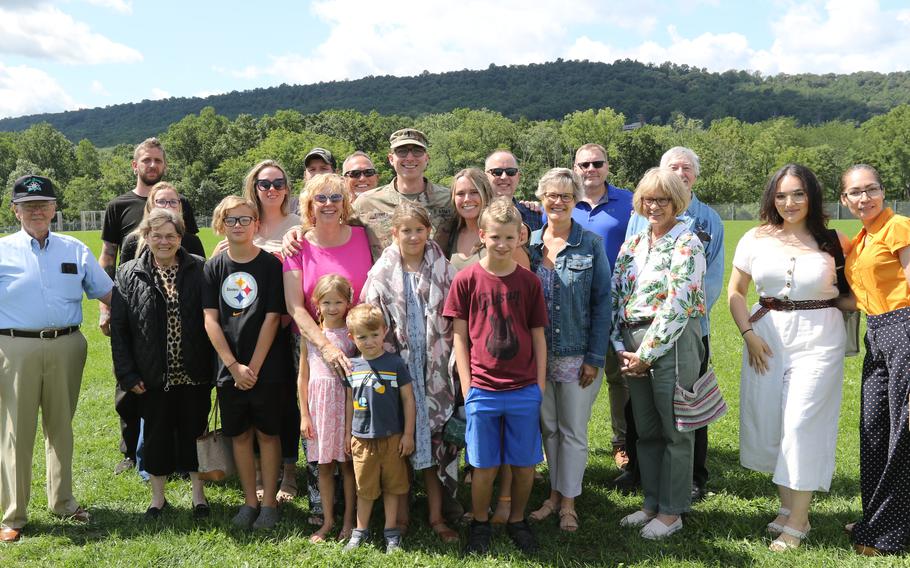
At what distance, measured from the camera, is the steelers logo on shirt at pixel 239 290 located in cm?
486

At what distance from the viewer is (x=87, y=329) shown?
14.5 m

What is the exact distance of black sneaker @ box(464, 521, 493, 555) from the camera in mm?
4562

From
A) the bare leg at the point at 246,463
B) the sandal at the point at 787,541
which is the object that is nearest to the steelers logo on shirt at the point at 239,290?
the bare leg at the point at 246,463

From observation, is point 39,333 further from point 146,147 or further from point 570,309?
point 570,309

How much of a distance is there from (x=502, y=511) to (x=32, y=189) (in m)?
4.08

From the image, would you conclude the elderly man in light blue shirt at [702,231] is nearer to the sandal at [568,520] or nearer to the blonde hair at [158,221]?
the sandal at [568,520]

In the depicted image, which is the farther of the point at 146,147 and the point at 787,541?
the point at 146,147

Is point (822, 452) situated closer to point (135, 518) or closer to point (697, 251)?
point (697, 251)

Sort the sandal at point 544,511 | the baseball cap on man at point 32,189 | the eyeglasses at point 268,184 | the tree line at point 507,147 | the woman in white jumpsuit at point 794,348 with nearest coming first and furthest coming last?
the woman in white jumpsuit at point 794,348, the baseball cap on man at point 32,189, the sandal at point 544,511, the eyeglasses at point 268,184, the tree line at point 507,147

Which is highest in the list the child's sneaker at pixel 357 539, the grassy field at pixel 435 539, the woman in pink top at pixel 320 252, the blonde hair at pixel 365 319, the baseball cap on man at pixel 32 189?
the baseball cap on man at pixel 32 189

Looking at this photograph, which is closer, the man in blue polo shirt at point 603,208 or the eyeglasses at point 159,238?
the eyeglasses at point 159,238

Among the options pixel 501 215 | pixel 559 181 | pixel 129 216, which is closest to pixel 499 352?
pixel 501 215

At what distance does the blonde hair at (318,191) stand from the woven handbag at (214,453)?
1681 mm

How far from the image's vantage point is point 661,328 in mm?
4531
